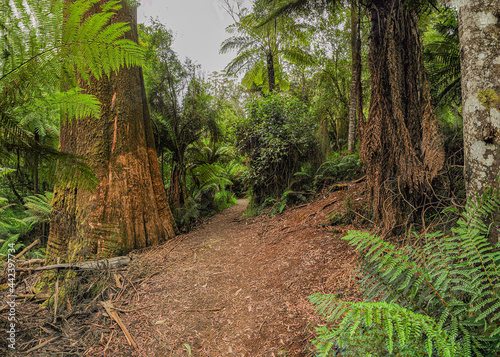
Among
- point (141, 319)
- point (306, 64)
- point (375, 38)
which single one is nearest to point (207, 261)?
point (141, 319)

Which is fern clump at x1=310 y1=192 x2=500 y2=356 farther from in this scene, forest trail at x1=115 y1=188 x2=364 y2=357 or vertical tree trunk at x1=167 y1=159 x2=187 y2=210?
vertical tree trunk at x1=167 y1=159 x2=187 y2=210

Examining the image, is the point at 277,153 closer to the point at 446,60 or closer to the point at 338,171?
the point at 338,171

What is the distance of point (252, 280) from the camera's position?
3.12 metres

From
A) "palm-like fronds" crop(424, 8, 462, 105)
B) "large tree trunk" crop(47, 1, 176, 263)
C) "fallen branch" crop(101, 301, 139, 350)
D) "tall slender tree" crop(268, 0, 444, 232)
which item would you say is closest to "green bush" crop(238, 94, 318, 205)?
"large tree trunk" crop(47, 1, 176, 263)

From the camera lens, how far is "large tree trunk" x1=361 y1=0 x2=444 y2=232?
292 centimetres

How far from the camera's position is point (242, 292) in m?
2.92

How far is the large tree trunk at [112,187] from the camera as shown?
3980 millimetres

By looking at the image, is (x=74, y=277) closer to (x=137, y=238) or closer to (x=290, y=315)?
(x=137, y=238)

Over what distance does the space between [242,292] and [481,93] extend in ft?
9.02

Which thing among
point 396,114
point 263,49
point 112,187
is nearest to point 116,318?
point 112,187

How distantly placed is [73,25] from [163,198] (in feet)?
13.0

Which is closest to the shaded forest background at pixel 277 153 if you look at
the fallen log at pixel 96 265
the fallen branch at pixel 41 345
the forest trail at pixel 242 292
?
the forest trail at pixel 242 292

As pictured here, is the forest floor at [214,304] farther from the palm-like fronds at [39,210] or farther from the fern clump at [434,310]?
the palm-like fronds at [39,210]

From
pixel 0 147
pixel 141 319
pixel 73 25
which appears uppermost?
pixel 73 25
